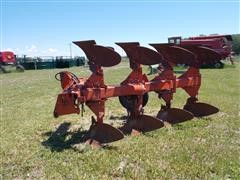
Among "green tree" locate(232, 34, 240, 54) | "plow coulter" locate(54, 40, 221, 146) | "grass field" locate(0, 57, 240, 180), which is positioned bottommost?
"grass field" locate(0, 57, 240, 180)

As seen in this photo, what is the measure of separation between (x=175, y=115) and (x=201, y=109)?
31.0 inches

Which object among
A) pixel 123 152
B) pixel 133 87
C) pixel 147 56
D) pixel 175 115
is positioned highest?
pixel 147 56

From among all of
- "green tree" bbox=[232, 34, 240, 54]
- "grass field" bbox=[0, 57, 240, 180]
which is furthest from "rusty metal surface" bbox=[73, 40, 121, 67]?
"green tree" bbox=[232, 34, 240, 54]

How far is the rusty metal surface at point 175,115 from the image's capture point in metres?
6.89

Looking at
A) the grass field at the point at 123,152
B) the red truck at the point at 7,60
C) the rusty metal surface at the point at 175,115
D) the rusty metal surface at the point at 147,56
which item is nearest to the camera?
the grass field at the point at 123,152

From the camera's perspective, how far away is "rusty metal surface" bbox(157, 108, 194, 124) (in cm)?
689

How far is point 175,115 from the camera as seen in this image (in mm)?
6977

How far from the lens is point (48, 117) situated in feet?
26.1

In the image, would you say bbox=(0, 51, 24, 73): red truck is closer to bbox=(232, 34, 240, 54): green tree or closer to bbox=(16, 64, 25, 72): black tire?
bbox=(16, 64, 25, 72): black tire

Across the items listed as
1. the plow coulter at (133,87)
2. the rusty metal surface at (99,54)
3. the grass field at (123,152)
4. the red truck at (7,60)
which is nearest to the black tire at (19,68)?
the red truck at (7,60)

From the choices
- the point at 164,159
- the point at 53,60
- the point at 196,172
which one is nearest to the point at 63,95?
the point at 164,159

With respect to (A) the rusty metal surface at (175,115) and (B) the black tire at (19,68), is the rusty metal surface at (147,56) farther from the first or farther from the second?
(B) the black tire at (19,68)

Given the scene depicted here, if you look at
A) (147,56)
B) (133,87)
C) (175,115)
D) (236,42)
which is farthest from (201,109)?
(236,42)

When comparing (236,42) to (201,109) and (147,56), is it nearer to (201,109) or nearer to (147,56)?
(201,109)
